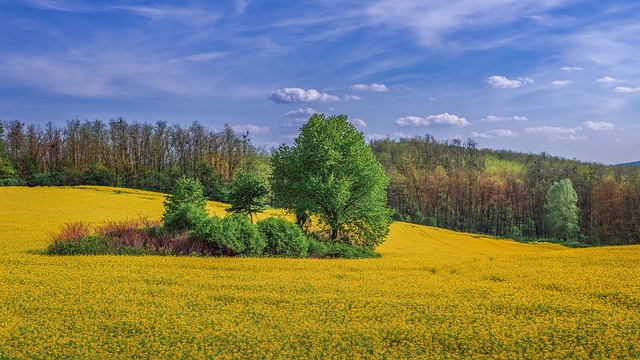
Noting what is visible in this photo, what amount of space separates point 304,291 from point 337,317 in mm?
2998

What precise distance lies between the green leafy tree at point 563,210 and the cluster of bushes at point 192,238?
73.6 meters

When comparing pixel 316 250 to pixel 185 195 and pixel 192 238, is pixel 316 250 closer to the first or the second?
pixel 192 238

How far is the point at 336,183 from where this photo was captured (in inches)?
1331

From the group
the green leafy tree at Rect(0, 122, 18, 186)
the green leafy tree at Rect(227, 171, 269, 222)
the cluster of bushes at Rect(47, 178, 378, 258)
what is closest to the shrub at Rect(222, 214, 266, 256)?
the cluster of bushes at Rect(47, 178, 378, 258)

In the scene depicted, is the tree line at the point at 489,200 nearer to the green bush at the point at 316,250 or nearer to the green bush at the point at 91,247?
the green bush at the point at 316,250

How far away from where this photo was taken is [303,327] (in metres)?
11.1

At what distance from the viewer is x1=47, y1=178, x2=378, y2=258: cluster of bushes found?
22516 mm

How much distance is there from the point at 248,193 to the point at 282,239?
11.1 meters

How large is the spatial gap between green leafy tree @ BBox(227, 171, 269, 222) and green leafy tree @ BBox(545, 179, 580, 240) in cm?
6996

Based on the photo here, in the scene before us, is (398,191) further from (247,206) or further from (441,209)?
(247,206)

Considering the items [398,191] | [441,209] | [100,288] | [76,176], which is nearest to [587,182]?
[441,209]

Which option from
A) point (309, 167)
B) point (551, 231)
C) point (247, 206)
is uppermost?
point (309, 167)

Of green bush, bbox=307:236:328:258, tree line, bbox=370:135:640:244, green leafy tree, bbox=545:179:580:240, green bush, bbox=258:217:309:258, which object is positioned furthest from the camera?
tree line, bbox=370:135:640:244

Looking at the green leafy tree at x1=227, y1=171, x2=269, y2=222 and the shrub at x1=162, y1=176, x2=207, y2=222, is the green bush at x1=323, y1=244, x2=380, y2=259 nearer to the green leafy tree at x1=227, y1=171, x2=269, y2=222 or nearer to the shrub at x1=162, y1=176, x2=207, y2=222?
the green leafy tree at x1=227, y1=171, x2=269, y2=222
